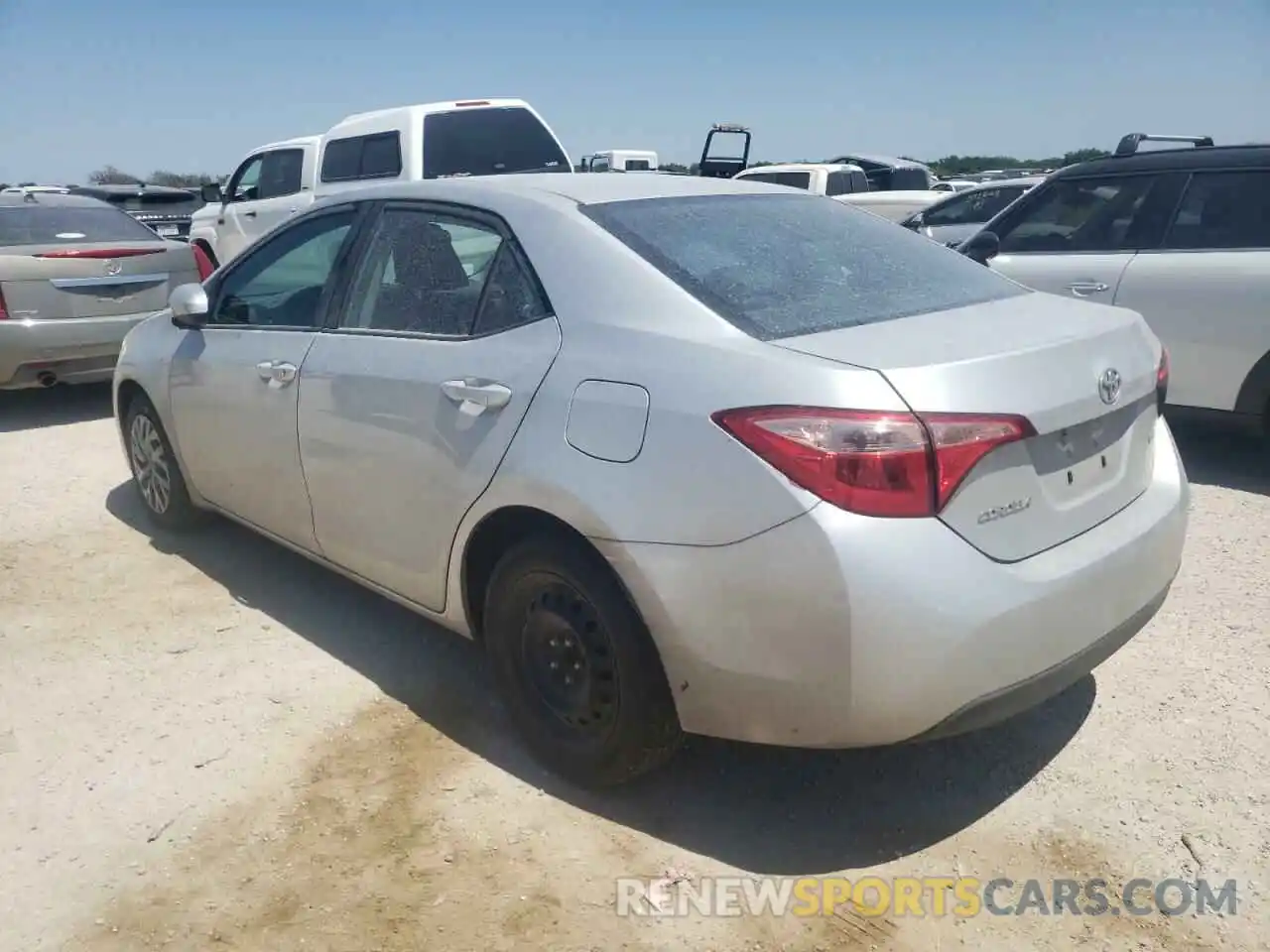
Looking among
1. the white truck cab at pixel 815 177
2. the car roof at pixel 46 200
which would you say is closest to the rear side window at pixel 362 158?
the car roof at pixel 46 200

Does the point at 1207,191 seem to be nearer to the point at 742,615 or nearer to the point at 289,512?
the point at 742,615

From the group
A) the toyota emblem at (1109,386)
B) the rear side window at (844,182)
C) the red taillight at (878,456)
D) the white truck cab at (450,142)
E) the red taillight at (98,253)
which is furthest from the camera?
the rear side window at (844,182)

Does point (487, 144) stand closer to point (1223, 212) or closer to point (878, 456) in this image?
point (1223, 212)

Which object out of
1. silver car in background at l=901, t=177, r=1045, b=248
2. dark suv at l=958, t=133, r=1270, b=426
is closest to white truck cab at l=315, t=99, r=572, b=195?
silver car in background at l=901, t=177, r=1045, b=248

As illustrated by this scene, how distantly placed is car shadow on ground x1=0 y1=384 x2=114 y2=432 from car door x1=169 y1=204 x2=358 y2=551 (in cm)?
367

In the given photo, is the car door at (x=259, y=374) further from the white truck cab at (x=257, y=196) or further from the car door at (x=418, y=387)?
the white truck cab at (x=257, y=196)

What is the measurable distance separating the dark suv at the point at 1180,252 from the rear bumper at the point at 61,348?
5.59m

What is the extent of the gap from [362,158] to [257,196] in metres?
2.40

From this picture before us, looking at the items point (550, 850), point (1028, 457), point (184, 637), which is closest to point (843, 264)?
point (1028, 457)

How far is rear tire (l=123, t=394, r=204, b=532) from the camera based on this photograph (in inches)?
185

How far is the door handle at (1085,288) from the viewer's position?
5.50 meters

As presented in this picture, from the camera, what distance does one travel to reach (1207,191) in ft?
17.3

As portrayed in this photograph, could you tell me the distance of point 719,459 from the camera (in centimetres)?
232

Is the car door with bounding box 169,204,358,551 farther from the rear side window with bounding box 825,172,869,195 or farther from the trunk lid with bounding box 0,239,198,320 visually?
the rear side window with bounding box 825,172,869,195
